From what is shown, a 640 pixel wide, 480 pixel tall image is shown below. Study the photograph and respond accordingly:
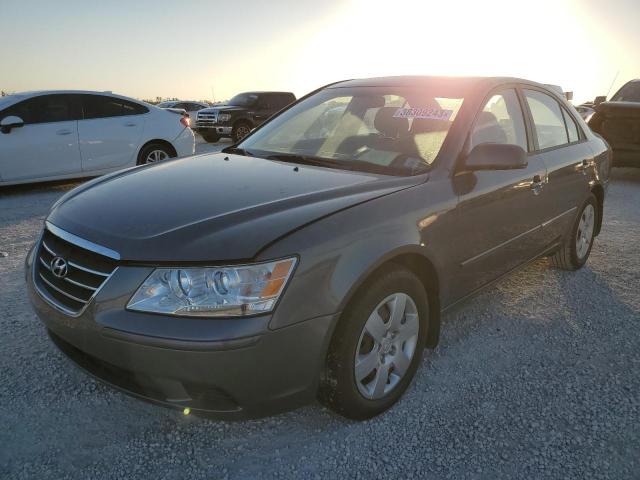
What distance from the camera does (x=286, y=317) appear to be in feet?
5.98

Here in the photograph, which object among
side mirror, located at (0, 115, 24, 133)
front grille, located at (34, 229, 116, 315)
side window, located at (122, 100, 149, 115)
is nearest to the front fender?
front grille, located at (34, 229, 116, 315)

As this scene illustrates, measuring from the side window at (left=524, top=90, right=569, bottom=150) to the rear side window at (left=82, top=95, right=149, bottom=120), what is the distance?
20.3 feet

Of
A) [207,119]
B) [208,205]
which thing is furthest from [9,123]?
[207,119]

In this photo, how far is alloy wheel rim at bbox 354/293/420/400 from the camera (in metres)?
2.21

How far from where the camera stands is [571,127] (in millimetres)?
4051

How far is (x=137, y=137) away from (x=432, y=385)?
657cm

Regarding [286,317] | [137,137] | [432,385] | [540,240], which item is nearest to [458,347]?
[432,385]

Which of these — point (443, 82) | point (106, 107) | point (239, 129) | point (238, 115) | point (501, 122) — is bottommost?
point (239, 129)

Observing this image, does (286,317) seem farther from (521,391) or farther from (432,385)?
(521,391)

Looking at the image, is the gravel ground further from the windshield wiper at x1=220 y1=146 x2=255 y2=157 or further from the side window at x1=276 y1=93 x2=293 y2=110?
the side window at x1=276 y1=93 x2=293 y2=110

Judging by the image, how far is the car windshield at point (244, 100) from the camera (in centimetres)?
1611

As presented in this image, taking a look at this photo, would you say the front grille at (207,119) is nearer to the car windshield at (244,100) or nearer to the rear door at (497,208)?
the car windshield at (244,100)

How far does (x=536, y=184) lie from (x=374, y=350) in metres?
1.73

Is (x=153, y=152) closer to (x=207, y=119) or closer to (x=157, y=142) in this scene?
(x=157, y=142)
